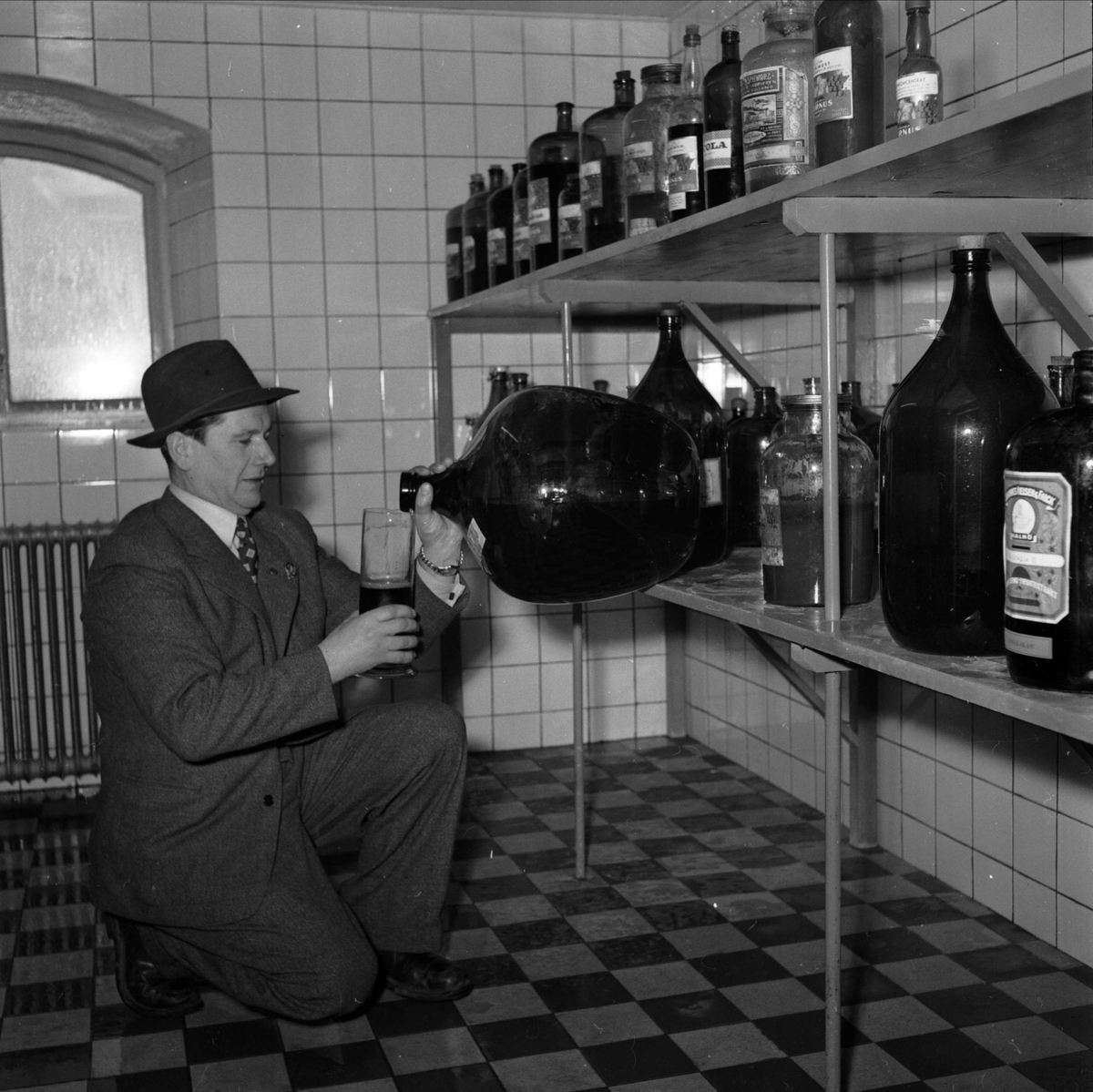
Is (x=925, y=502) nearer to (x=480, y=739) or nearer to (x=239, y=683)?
(x=239, y=683)

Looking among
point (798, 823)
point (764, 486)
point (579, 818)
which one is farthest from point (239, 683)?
point (798, 823)

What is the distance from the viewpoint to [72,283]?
3.68 metres

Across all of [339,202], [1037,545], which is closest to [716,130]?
[1037,545]

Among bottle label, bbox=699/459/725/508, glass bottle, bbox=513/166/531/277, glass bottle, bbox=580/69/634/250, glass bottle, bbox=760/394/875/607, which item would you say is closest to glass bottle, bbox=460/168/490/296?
glass bottle, bbox=513/166/531/277

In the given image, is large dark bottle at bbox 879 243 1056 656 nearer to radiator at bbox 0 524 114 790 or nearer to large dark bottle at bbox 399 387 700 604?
large dark bottle at bbox 399 387 700 604

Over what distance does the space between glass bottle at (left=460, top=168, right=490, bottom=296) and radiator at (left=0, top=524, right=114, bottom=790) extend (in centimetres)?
115

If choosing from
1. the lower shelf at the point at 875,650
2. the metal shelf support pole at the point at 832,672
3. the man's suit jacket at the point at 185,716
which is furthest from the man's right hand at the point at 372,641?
the metal shelf support pole at the point at 832,672

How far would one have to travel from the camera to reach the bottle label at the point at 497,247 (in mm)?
3148


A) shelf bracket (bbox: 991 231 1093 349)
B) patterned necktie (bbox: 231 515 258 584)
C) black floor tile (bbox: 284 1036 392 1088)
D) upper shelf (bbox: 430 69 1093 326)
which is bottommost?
black floor tile (bbox: 284 1036 392 1088)

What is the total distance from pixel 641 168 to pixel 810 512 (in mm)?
812

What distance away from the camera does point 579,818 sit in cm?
275

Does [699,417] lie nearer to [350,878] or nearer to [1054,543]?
[350,878]

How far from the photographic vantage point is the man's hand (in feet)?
6.95

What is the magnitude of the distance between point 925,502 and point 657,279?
3.82 ft
